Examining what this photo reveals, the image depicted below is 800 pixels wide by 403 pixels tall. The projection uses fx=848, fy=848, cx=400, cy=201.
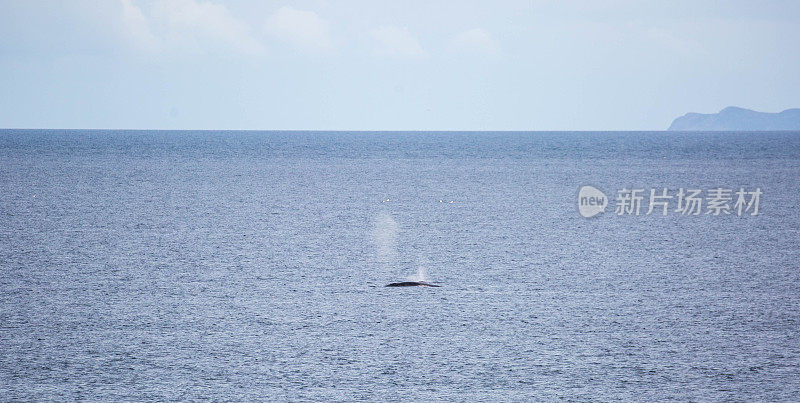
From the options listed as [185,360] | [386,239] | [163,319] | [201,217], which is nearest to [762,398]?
[185,360]

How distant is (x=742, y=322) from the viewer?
10.4m

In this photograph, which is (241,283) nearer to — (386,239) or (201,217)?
(386,239)
